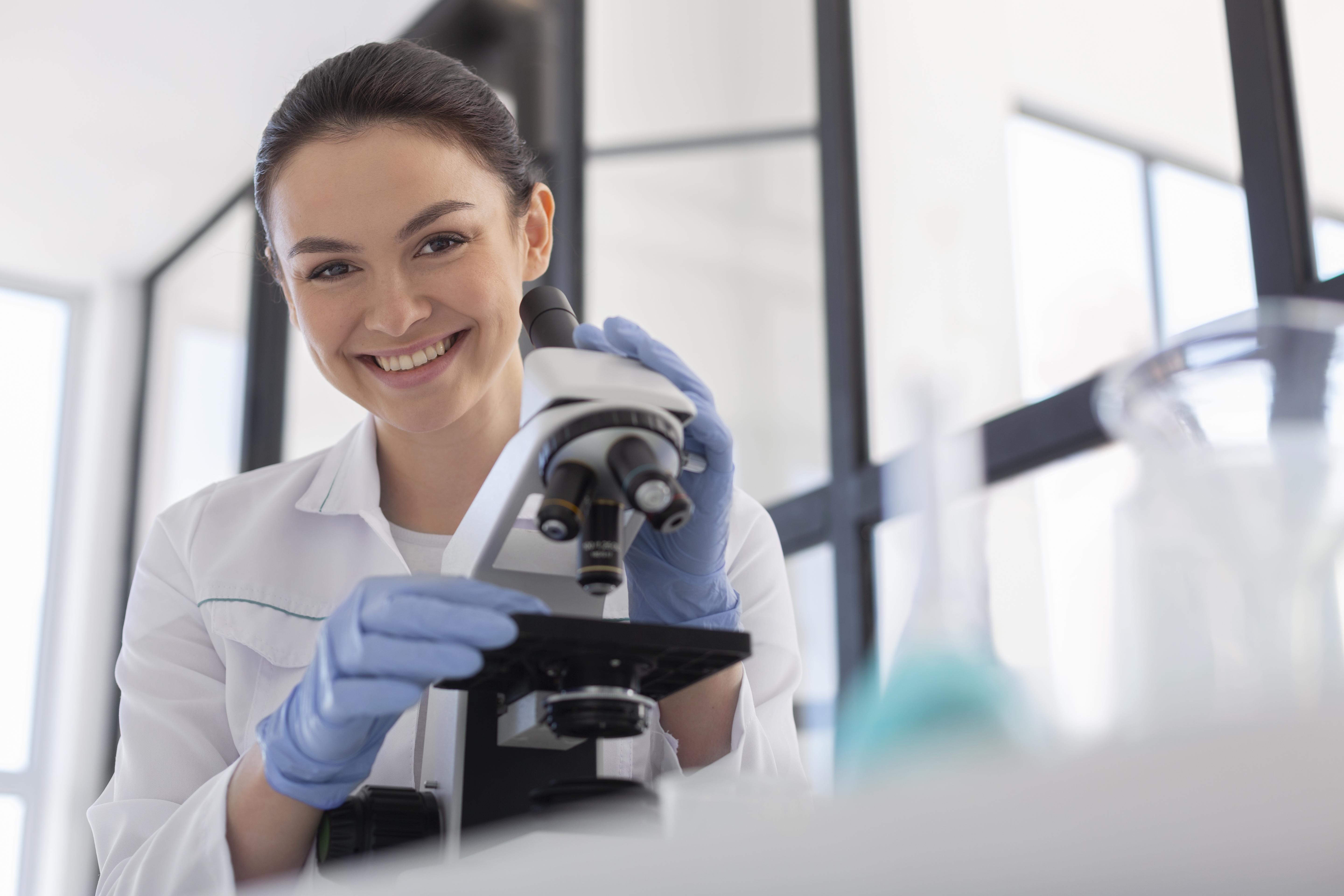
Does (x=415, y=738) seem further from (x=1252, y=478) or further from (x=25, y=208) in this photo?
(x=25, y=208)

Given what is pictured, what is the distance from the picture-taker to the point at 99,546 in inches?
203

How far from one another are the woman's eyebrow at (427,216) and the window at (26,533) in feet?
14.2

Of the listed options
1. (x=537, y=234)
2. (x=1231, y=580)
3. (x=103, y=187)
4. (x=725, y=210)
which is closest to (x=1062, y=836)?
(x=1231, y=580)

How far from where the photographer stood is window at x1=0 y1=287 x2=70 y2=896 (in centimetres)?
489

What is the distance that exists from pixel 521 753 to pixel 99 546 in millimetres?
4649

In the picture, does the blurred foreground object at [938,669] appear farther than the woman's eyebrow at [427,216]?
No

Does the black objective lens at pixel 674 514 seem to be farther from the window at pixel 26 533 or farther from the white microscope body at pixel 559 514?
the window at pixel 26 533

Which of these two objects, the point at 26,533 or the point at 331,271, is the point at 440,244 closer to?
the point at 331,271

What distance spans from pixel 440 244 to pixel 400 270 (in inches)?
2.4

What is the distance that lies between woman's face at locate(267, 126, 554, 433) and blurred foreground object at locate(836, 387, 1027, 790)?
68cm

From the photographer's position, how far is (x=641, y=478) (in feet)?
2.93

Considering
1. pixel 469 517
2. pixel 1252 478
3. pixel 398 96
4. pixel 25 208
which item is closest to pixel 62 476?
pixel 25 208

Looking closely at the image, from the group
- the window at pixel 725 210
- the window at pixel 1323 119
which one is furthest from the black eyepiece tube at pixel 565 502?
the window at pixel 725 210

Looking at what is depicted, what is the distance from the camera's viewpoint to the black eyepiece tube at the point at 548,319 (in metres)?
1.17
